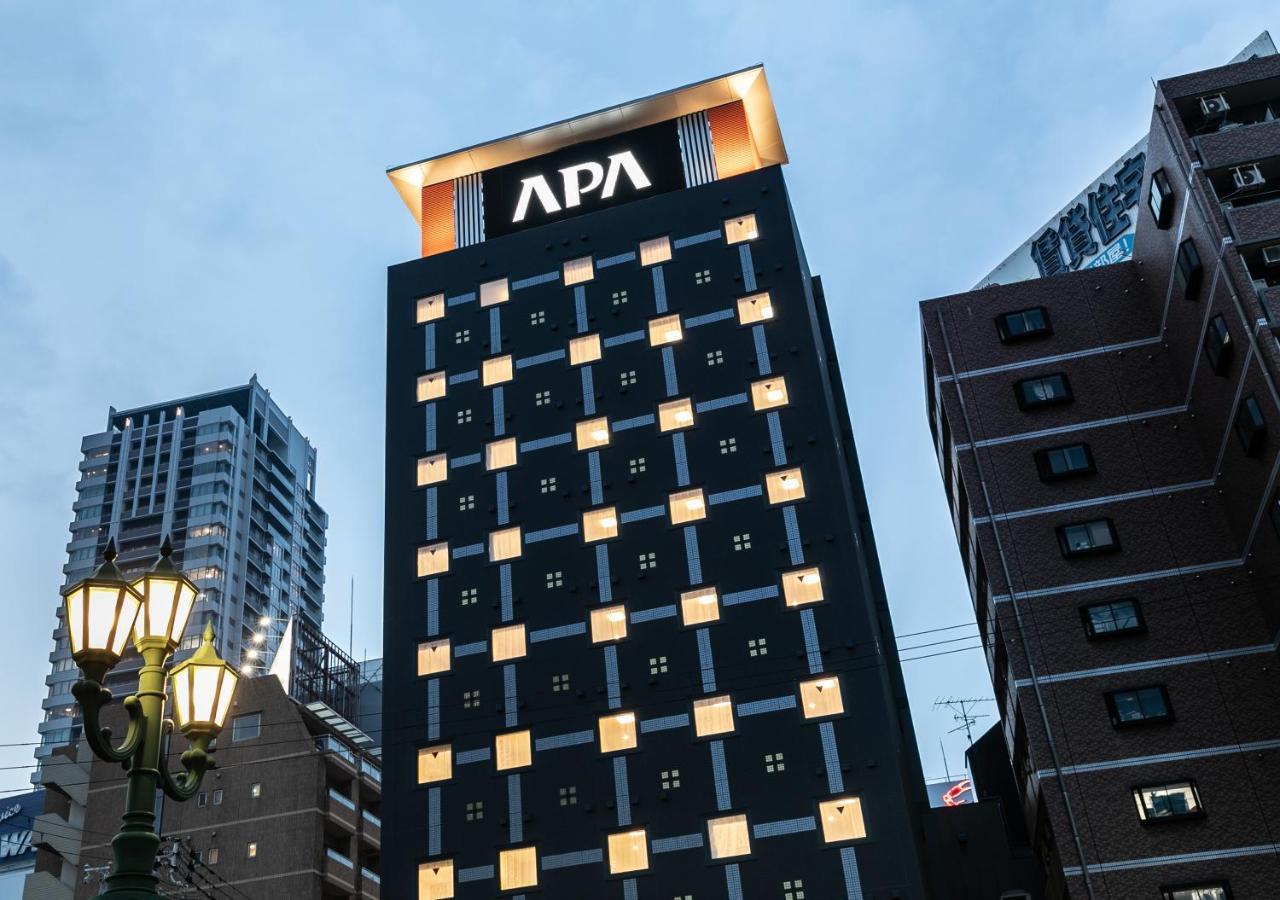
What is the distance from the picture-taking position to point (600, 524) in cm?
6153

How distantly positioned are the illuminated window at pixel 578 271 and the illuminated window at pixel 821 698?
87.5 ft

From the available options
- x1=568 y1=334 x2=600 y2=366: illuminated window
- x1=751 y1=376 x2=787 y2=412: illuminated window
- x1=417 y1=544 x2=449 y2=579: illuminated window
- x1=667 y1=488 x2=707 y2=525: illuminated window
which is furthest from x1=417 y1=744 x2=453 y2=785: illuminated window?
x1=751 y1=376 x2=787 y2=412: illuminated window

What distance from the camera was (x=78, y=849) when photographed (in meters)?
73.4

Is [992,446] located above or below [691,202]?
below

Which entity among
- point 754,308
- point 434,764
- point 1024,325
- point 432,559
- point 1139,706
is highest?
point 754,308

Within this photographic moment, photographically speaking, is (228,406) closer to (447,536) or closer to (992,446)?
(447,536)

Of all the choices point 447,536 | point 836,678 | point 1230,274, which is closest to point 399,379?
point 447,536

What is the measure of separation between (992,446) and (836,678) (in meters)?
12.5

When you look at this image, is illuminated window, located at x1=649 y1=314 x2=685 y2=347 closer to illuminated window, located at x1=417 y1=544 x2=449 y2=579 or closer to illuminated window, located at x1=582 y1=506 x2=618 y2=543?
illuminated window, located at x1=582 y1=506 x2=618 y2=543

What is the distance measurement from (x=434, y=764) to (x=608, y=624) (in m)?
10.3

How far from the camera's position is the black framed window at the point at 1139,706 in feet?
157

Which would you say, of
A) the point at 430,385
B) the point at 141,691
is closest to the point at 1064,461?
the point at 430,385

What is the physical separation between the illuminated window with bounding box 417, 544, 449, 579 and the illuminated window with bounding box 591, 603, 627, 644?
8.90m

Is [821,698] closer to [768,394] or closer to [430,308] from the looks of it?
[768,394]
